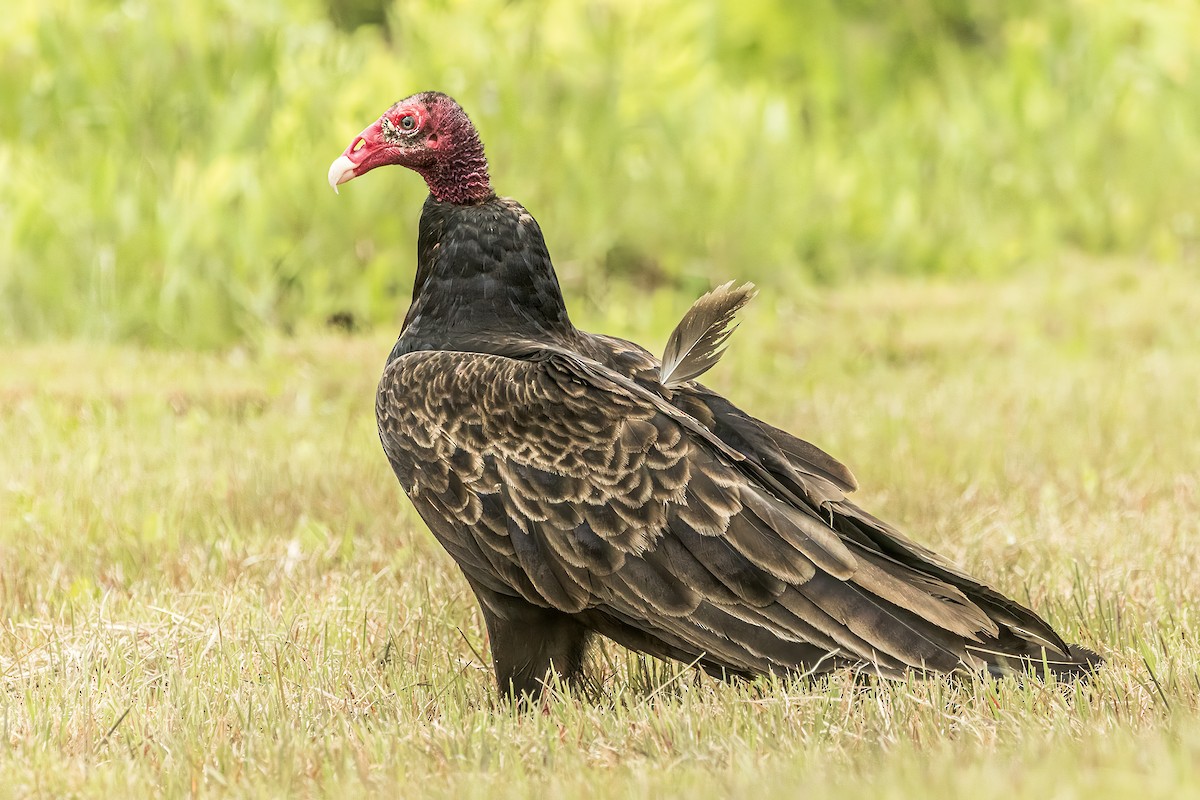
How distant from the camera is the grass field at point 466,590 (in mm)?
2943

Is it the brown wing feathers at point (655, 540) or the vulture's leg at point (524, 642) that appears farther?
the vulture's leg at point (524, 642)

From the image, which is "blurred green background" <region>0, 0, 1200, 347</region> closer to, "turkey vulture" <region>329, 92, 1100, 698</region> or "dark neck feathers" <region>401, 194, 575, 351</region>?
"dark neck feathers" <region>401, 194, 575, 351</region>

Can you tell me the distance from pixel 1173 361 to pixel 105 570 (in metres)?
5.57

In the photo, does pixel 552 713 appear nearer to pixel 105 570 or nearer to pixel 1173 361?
pixel 105 570

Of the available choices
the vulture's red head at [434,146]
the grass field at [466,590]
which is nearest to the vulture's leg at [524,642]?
the grass field at [466,590]

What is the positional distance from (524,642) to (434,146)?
4.68 ft

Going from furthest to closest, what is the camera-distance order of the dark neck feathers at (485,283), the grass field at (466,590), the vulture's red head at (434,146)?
the vulture's red head at (434,146) → the dark neck feathers at (485,283) → the grass field at (466,590)

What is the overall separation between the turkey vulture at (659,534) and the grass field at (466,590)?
0.15m

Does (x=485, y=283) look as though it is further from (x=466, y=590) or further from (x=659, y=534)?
(x=466, y=590)

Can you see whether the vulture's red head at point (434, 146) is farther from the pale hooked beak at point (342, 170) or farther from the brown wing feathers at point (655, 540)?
the brown wing feathers at point (655, 540)

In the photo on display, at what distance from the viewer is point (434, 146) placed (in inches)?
164

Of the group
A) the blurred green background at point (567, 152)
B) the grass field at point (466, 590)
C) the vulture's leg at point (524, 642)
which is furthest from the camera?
the blurred green background at point (567, 152)

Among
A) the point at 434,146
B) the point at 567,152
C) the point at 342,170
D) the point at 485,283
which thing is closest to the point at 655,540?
the point at 485,283

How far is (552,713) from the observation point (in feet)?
11.1
